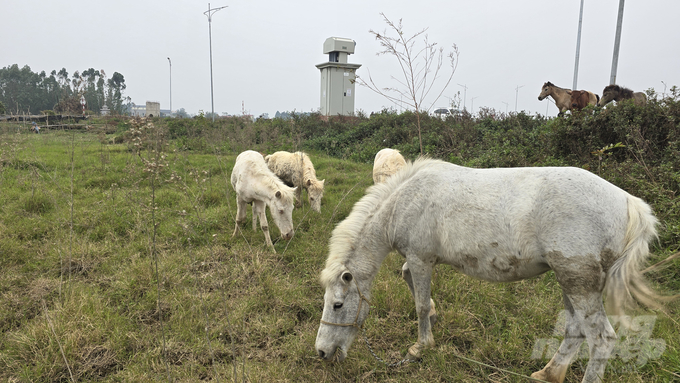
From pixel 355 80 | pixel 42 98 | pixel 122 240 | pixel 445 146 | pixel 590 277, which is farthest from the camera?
pixel 42 98

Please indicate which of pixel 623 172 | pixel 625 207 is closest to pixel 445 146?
pixel 623 172

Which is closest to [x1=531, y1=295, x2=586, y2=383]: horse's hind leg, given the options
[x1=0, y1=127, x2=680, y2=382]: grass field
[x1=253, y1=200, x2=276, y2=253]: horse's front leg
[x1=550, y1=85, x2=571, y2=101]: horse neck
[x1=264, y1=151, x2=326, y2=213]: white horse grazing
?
[x1=0, y1=127, x2=680, y2=382]: grass field

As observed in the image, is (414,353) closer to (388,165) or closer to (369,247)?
(369,247)

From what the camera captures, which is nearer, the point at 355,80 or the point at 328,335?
the point at 328,335

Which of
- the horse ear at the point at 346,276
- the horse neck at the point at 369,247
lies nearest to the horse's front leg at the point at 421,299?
the horse neck at the point at 369,247

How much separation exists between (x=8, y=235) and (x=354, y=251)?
579cm

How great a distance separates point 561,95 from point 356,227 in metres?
8.19

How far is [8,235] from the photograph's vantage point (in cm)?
537

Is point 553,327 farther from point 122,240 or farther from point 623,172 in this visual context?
point 122,240

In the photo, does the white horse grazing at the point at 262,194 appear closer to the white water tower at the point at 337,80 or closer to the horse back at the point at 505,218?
the horse back at the point at 505,218

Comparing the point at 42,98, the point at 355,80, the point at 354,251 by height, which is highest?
the point at 42,98

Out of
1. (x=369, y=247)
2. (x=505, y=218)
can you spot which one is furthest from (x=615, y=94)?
(x=369, y=247)

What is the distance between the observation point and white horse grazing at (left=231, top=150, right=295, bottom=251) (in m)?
5.49

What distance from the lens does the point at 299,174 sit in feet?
24.7
